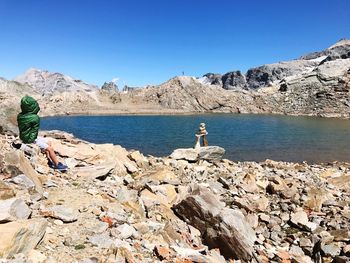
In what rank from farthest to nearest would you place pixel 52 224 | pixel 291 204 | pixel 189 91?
pixel 189 91
pixel 291 204
pixel 52 224

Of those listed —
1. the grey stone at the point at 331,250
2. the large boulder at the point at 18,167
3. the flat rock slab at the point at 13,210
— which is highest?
the large boulder at the point at 18,167

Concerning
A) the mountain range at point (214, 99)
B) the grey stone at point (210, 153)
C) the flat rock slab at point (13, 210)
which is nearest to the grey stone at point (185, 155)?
the grey stone at point (210, 153)

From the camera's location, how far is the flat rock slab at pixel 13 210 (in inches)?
315

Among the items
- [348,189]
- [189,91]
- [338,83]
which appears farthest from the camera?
[189,91]

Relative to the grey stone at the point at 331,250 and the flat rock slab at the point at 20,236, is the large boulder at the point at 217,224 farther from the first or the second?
the flat rock slab at the point at 20,236

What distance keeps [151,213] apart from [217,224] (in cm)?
227

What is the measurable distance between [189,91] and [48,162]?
5120 inches

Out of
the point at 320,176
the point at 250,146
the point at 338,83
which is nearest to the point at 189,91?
the point at 338,83

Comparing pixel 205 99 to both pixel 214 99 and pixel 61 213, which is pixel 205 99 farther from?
pixel 61 213

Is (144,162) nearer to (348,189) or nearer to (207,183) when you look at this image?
(207,183)

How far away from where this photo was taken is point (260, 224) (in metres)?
13.9

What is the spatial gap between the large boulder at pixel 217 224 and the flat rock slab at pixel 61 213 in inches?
175

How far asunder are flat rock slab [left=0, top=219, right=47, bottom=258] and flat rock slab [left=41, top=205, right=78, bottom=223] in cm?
121

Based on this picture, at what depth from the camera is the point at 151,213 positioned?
11969 mm
